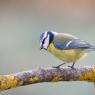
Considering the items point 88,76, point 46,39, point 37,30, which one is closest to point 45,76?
point 88,76

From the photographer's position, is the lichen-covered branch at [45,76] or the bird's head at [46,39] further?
the bird's head at [46,39]

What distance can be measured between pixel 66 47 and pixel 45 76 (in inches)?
15.7

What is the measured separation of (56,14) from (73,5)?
0.16 metres

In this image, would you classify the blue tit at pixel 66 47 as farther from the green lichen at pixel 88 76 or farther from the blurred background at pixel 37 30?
the blurred background at pixel 37 30

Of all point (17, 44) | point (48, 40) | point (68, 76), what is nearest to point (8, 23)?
point (17, 44)

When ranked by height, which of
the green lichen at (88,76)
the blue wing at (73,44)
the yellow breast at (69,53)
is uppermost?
the blue wing at (73,44)

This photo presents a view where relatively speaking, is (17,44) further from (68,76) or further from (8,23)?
(68,76)

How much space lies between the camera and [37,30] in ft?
10.9

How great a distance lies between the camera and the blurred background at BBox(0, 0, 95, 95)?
2.77m

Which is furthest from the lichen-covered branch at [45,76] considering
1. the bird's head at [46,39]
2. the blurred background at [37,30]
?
the blurred background at [37,30]

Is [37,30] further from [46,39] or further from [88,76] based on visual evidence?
[88,76]

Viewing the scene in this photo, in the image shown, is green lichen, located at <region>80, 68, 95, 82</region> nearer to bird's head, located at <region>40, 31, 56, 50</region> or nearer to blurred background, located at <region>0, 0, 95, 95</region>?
bird's head, located at <region>40, 31, 56, 50</region>

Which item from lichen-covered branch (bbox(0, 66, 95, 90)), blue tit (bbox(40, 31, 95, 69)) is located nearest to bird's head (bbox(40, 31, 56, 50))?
blue tit (bbox(40, 31, 95, 69))

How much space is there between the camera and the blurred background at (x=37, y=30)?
2766 mm
